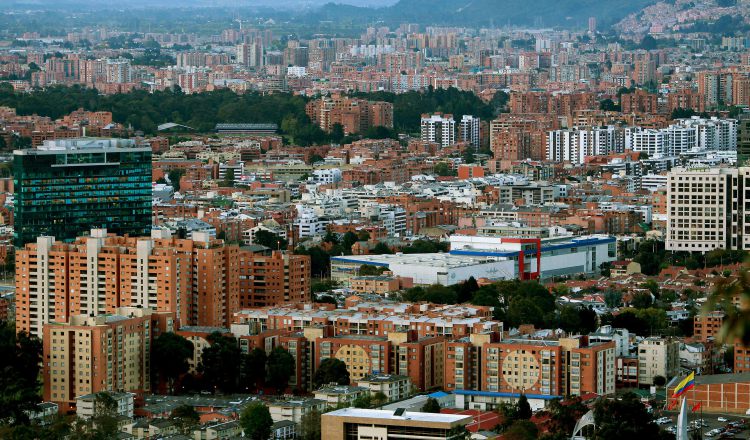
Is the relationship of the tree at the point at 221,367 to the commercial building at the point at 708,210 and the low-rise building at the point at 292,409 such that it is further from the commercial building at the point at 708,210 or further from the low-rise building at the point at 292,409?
the commercial building at the point at 708,210

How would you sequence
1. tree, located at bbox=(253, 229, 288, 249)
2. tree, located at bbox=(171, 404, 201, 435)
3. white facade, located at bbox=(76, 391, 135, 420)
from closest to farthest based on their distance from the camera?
tree, located at bbox=(171, 404, 201, 435) → white facade, located at bbox=(76, 391, 135, 420) → tree, located at bbox=(253, 229, 288, 249)

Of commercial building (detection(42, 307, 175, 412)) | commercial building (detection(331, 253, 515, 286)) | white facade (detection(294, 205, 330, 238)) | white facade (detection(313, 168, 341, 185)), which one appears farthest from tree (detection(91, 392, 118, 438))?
white facade (detection(313, 168, 341, 185))

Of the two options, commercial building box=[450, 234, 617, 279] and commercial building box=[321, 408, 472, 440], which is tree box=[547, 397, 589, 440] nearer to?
commercial building box=[321, 408, 472, 440]

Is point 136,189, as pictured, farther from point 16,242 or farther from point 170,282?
point 170,282

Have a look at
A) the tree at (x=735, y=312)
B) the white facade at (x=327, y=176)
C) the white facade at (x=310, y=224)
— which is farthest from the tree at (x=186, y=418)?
the white facade at (x=327, y=176)

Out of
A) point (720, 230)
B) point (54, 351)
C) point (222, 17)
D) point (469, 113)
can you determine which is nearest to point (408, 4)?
point (222, 17)

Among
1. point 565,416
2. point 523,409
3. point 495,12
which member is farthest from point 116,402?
point 495,12
